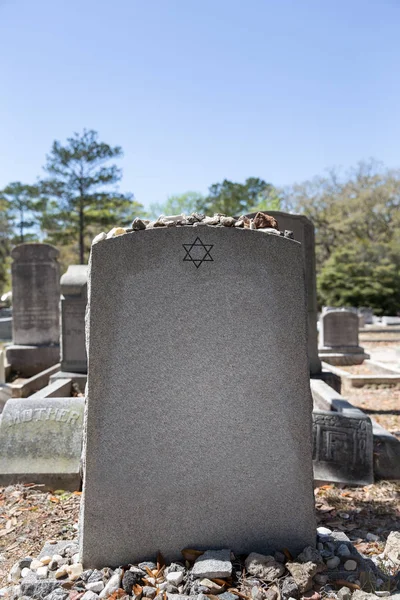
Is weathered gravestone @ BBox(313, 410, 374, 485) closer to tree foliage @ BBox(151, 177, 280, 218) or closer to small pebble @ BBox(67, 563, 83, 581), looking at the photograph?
small pebble @ BBox(67, 563, 83, 581)

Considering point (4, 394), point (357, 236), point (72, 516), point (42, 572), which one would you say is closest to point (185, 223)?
point (42, 572)

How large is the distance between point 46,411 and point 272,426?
8.59 ft

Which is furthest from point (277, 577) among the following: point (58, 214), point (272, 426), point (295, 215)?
point (58, 214)

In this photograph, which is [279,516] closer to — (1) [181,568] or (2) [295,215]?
(1) [181,568]

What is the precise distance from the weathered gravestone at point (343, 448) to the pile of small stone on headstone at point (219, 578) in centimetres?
172

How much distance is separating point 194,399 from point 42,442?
2.26 m

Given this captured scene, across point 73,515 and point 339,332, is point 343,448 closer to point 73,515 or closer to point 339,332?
point 73,515

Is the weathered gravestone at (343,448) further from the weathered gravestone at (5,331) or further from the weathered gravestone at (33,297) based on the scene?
the weathered gravestone at (5,331)

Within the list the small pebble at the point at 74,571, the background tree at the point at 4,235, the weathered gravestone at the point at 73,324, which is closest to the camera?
the small pebble at the point at 74,571

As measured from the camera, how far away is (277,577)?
2.25 m

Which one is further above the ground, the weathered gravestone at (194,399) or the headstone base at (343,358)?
the weathered gravestone at (194,399)

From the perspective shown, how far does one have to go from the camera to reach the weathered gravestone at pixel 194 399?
2461mm

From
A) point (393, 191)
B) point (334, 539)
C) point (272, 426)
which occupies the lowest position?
point (334, 539)

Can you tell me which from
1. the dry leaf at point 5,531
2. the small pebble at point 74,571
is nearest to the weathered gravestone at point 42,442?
the dry leaf at point 5,531
